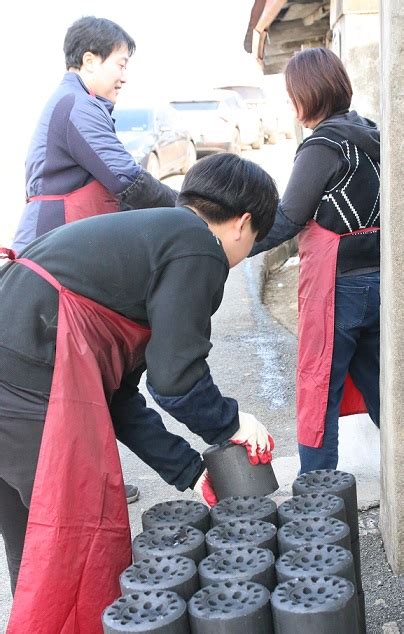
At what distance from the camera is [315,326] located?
388 centimetres

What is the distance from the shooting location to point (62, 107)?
4.09 meters

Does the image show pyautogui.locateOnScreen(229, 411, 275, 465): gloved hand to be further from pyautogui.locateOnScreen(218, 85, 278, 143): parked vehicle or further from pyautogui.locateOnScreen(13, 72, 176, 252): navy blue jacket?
pyautogui.locateOnScreen(218, 85, 278, 143): parked vehicle

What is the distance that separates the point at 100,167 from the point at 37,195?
35 centimetres

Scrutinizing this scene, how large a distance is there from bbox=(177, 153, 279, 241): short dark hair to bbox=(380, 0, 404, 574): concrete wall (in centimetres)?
55

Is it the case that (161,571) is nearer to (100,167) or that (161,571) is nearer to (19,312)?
(19,312)

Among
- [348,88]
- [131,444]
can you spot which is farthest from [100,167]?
[131,444]

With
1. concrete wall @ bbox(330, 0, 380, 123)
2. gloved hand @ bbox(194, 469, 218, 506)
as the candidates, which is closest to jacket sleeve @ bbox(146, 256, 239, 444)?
gloved hand @ bbox(194, 469, 218, 506)

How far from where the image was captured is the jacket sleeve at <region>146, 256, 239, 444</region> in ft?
8.09

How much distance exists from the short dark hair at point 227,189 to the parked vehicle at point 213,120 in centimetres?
1789

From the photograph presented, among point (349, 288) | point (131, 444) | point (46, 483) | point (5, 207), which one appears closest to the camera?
point (46, 483)

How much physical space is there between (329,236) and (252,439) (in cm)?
134

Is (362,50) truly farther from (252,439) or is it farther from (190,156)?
(190,156)

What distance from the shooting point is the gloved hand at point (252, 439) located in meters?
2.73

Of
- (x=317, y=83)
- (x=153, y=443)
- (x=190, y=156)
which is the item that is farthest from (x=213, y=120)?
(x=153, y=443)
